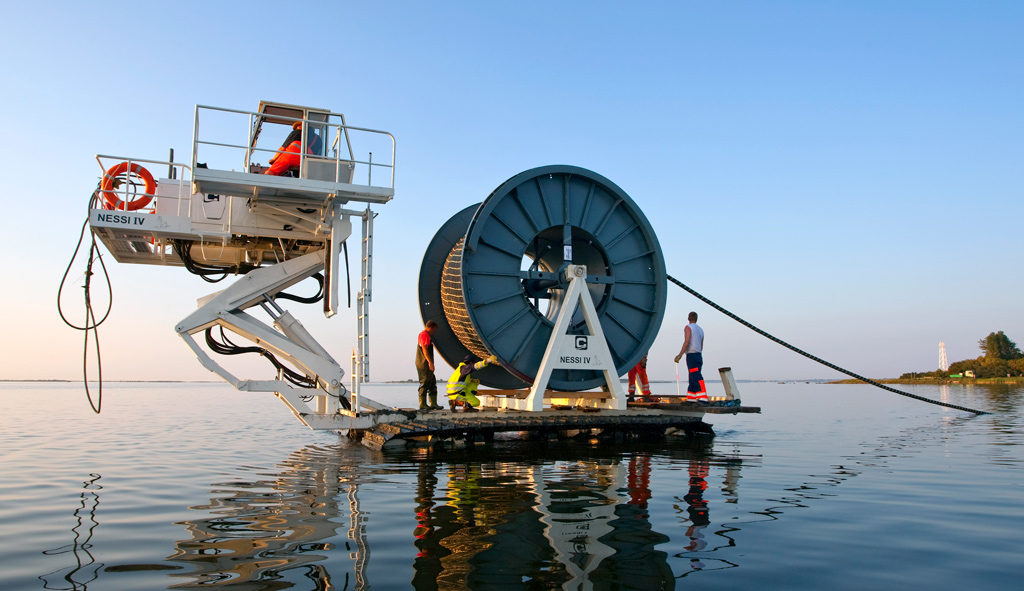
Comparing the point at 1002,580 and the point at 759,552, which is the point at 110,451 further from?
the point at 1002,580

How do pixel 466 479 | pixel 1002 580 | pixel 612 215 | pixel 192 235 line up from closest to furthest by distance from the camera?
pixel 1002 580 → pixel 466 479 → pixel 192 235 → pixel 612 215

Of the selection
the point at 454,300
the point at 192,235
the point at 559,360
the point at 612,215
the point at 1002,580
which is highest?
the point at 612,215

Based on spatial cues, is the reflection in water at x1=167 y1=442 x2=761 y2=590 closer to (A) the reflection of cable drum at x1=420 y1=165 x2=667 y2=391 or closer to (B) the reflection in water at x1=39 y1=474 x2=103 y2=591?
(B) the reflection in water at x1=39 y1=474 x2=103 y2=591

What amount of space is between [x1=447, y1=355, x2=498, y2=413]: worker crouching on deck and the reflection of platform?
3.59 meters

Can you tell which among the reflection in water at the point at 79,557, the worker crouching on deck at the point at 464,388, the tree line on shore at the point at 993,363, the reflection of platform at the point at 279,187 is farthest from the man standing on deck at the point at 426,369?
the tree line on shore at the point at 993,363

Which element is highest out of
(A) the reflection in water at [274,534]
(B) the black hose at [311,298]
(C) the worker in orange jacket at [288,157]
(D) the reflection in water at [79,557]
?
(C) the worker in orange jacket at [288,157]

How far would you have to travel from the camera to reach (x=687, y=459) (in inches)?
388

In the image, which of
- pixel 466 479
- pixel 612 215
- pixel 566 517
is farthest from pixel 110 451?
pixel 612 215

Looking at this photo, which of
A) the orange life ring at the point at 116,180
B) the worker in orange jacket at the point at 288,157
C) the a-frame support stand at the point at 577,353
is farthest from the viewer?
the a-frame support stand at the point at 577,353

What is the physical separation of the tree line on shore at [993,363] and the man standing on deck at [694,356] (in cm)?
6294

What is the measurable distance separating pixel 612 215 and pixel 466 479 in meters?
7.42

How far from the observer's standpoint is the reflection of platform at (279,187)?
977 cm

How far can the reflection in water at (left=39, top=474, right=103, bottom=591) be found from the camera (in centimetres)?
394

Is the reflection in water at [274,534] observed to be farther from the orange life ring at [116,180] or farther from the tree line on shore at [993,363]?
the tree line on shore at [993,363]
